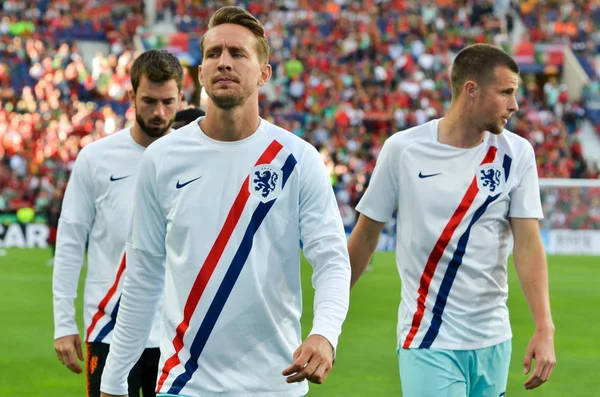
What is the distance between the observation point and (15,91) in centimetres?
3378

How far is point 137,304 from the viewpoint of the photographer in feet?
12.2

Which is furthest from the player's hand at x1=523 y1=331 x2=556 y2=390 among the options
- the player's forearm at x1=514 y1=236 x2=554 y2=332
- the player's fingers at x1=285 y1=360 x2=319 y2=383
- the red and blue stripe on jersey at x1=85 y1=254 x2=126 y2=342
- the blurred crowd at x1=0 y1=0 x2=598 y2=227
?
the blurred crowd at x1=0 y1=0 x2=598 y2=227

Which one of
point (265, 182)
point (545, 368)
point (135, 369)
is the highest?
point (265, 182)

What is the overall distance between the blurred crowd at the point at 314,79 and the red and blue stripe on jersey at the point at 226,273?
82.1 ft

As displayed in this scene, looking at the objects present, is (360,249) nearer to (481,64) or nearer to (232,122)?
(481,64)

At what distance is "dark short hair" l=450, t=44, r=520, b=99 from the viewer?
5055 mm

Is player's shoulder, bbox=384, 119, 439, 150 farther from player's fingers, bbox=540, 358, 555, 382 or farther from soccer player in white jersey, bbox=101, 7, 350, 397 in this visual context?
soccer player in white jersey, bbox=101, 7, 350, 397

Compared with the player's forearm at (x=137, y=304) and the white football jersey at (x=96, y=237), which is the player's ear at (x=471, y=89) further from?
the player's forearm at (x=137, y=304)

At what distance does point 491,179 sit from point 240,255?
173cm

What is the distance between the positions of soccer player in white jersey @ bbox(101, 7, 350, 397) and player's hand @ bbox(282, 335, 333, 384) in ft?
1.01

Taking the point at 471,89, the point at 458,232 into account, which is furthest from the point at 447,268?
the point at 471,89

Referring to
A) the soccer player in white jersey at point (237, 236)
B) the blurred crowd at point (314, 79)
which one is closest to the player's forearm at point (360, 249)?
the soccer player in white jersey at point (237, 236)

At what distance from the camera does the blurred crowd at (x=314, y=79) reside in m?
31.5

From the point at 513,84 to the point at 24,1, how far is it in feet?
118
